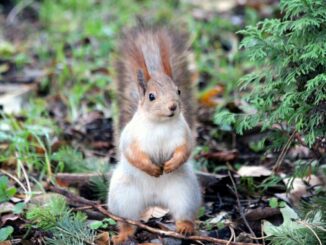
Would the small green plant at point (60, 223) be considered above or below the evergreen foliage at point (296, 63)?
below

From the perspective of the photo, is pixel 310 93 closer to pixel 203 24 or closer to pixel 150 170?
pixel 150 170

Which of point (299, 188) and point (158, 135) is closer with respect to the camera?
point (158, 135)

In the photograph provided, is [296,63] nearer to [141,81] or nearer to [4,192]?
[141,81]

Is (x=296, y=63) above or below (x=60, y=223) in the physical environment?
above

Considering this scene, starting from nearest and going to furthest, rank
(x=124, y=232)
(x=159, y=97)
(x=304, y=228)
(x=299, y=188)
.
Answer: (x=304, y=228) < (x=159, y=97) < (x=124, y=232) < (x=299, y=188)

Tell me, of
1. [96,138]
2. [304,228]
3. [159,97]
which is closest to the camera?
[304,228]

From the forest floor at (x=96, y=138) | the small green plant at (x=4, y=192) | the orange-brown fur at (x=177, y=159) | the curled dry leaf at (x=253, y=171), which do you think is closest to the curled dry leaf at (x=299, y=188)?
the forest floor at (x=96, y=138)

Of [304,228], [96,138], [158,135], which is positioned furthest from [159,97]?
[96,138]

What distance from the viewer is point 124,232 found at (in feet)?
9.16

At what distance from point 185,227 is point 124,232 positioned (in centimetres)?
24

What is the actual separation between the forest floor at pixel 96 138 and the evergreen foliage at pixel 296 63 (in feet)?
0.74

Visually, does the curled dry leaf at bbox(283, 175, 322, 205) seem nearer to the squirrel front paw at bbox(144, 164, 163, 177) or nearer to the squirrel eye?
the squirrel front paw at bbox(144, 164, 163, 177)

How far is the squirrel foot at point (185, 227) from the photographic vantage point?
8.94 ft

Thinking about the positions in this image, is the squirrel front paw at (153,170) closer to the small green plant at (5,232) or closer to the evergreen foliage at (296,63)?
the evergreen foliage at (296,63)
